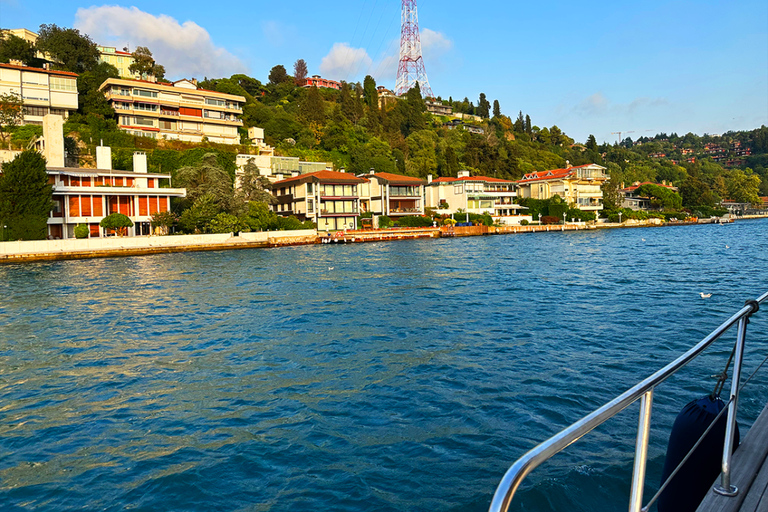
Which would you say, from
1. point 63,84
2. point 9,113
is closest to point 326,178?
point 63,84

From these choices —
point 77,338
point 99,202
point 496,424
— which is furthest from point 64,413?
point 99,202

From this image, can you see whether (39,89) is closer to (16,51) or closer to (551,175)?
(16,51)

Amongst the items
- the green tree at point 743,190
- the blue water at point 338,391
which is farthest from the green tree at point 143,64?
the green tree at point 743,190

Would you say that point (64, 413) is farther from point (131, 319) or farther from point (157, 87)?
point (157, 87)

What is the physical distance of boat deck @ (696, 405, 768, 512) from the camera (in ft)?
8.68

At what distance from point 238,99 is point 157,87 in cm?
1021

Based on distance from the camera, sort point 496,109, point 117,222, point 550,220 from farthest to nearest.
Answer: point 496,109, point 550,220, point 117,222

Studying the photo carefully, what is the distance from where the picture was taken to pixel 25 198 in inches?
1467

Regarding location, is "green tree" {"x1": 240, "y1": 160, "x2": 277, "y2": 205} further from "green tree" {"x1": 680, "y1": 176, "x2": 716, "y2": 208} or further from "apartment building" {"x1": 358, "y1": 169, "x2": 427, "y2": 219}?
"green tree" {"x1": 680, "y1": 176, "x2": 716, "y2": 208}

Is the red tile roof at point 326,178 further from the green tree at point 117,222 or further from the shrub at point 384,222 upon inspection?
the green tree at point 117,222

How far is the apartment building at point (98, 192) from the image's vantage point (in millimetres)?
41156

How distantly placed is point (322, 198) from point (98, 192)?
21.2m

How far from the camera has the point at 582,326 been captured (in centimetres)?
1345

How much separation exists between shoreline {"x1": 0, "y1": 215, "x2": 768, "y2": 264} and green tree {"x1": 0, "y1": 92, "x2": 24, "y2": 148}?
16.1 meters
